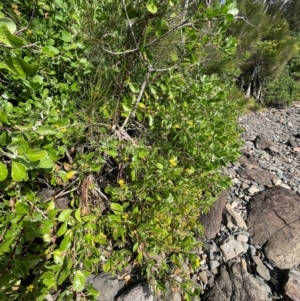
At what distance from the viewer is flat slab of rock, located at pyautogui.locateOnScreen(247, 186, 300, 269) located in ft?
7.45

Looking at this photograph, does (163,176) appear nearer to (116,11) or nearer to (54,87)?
(54,87)

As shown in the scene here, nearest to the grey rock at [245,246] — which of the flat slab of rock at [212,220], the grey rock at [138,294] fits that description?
the flat slab of rock at [212,220]

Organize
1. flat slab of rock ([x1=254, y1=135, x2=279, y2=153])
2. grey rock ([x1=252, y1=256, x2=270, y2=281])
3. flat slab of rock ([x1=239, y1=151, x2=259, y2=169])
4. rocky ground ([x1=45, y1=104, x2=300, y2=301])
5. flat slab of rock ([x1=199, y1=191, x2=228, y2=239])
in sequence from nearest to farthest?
rocky ground ([x1=45, y1=104, x2=300, y2=301]), grey rock ([x1=252, y1=256, x2=270, y2=281]), flat slab of rock ([x1=199, y1=191, x2=228, y2=239]), flat slab of rock ([x1=239, y1=151, x2=259, y2=169]), flat slab of rock ([x1=254, y1=135, x2=279, y2=153])

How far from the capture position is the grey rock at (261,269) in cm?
211

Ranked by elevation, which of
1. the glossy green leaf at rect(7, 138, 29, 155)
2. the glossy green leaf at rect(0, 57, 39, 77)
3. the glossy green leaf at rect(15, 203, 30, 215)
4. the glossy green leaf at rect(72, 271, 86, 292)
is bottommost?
the glossy green leaf at rect(72, 271, 86, 292)

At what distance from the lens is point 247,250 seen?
7.59 ft

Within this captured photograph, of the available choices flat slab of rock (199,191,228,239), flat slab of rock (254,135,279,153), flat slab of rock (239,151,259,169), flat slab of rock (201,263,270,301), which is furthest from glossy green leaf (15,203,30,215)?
flat slab of rock (254,135,279,153)

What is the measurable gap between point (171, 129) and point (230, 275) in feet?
4.23

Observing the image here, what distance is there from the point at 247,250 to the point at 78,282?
1847 mm

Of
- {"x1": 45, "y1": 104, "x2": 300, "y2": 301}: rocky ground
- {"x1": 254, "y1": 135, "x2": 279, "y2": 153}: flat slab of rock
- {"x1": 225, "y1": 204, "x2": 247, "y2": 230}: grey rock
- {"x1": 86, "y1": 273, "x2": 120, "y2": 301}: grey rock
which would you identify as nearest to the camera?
{"x1": 86, "y1": 273, "x2": 120, "y2": 301}: grey rock

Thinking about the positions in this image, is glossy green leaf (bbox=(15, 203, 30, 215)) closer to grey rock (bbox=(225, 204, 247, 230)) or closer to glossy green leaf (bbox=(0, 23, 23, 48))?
glossy green leaf (bbox=(0, 23, 23, 48))

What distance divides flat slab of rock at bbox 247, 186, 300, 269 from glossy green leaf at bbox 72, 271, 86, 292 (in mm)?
1934

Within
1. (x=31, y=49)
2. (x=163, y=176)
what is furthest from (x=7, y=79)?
(x=163, y=176)

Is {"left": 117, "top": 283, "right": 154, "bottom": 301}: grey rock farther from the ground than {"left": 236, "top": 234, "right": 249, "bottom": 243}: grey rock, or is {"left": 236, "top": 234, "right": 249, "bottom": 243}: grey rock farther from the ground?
{"left": 117, "top": 283, "right": 154, "bottom": 301}: grey rock
